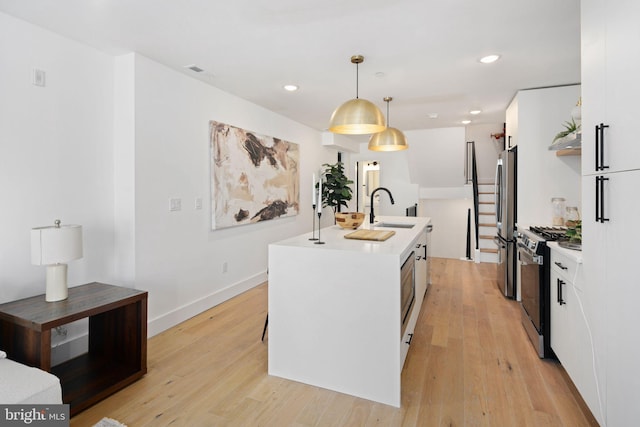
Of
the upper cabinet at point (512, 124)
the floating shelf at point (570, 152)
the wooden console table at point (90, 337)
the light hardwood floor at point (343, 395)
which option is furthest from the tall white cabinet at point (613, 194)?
the wooden console table at point (90, 337)

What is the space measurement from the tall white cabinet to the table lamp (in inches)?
114

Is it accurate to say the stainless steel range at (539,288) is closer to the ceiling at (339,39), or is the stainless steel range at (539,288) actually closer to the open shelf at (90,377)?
the ceiling at (339,39)

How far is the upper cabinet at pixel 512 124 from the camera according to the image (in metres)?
3.87

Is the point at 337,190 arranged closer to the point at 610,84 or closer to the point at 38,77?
the point at 610,84

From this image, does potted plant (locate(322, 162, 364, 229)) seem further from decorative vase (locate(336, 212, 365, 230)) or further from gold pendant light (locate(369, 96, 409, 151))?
gold pendant light (locate(369, 96, 409, 151))

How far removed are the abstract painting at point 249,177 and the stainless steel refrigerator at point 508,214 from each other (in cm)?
280

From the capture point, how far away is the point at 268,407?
1.99 m

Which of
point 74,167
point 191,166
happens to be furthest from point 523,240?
point 74,167

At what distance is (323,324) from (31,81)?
2542 millimetres

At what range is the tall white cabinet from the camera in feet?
4.44

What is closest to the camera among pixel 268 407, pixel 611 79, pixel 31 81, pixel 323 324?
pixel 611 79

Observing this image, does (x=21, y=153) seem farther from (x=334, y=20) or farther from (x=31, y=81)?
(x=334, y=20)

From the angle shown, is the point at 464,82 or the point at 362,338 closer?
the point at 362,338

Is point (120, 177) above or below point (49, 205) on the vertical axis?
above
